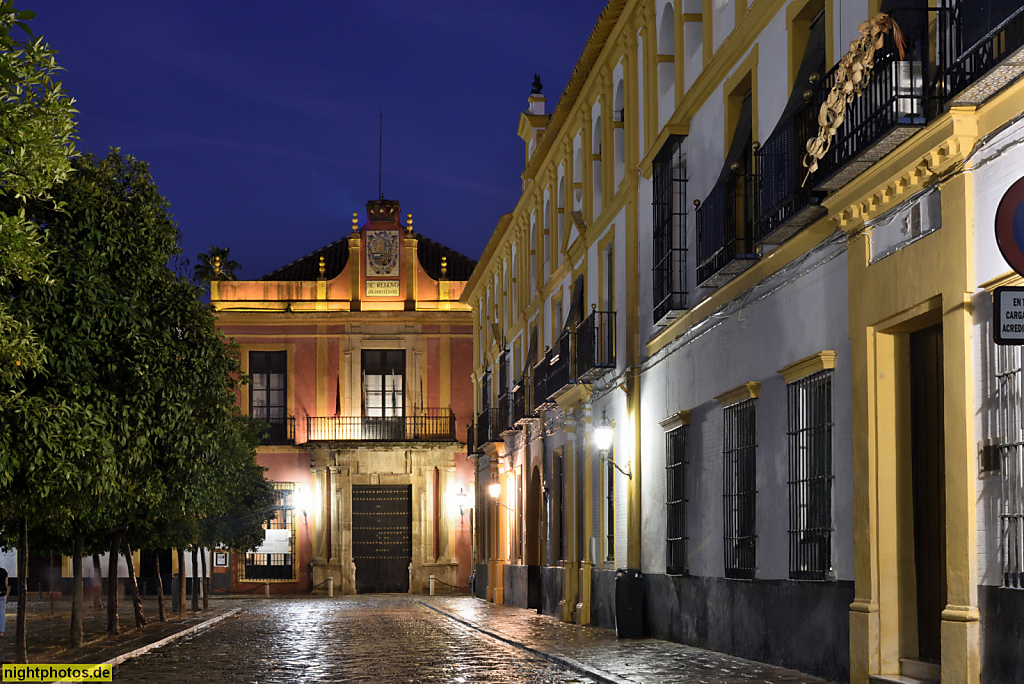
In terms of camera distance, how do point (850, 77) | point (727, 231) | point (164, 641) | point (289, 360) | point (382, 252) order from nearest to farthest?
point (850, 77) → point (727, 231) → point (164, 641) → point (289, 360) → point (382, 252)

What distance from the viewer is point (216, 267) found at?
161 ft

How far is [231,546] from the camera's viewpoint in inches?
1389

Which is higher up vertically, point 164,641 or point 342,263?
point 342,263

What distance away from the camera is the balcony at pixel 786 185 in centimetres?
1264

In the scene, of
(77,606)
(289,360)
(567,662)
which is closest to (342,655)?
(567,662)

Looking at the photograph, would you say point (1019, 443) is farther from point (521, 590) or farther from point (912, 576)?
point (521, 590)

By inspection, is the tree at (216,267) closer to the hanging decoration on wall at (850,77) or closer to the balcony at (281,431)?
the balcony at (281,431)

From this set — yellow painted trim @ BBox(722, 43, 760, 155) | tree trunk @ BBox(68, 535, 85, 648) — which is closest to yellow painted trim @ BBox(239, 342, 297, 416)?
tree trunk @ BBox(68, 535, 85, 648)

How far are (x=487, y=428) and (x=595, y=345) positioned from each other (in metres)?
15.2

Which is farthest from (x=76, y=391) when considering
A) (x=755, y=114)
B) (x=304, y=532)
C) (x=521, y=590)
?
(x=304, y=532)

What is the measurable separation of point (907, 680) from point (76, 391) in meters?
7.87

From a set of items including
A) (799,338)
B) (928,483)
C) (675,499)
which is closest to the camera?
(928,483)

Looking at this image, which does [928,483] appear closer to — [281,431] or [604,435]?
[604,435]

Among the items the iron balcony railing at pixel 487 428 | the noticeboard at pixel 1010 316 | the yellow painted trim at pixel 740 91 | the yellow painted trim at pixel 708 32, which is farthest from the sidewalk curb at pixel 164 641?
the noticeboard at pixel 1010 316
